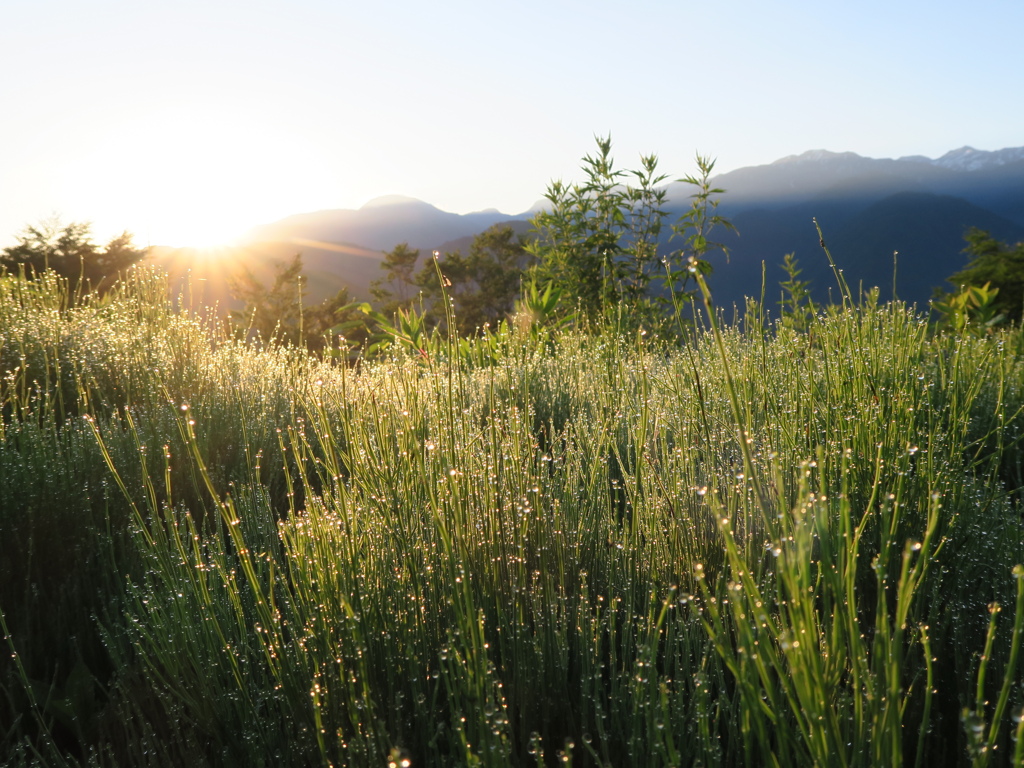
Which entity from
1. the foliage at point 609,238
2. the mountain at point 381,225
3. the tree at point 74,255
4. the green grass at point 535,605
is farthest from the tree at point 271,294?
the mountain at point 381,225

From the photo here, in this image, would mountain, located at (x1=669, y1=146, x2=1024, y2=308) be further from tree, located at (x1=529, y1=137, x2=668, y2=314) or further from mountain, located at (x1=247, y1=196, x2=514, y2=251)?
tree, located at (x1=529, y1=137, x2=668, y2=314)

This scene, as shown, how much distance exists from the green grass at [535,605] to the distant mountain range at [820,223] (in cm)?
2842

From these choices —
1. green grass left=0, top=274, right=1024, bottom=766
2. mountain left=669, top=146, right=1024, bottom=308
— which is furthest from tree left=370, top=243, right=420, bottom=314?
mountain left=669, top=146, right=1024, bottom=308

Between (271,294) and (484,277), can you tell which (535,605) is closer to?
(271,294)

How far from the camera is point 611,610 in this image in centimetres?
131

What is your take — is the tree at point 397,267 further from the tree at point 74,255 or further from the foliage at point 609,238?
the foliage at point 609,238

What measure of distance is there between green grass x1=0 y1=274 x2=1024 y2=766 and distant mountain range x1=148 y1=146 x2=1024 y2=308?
28.4 metres

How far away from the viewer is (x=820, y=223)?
9550 cm

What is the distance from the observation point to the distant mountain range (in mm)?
80250

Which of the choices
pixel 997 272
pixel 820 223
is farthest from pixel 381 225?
pixel 997 272

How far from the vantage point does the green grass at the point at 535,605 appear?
0.94 m

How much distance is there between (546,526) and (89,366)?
11.7ft

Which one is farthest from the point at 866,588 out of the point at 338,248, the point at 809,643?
the point at 338,248

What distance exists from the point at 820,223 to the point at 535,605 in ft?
351
